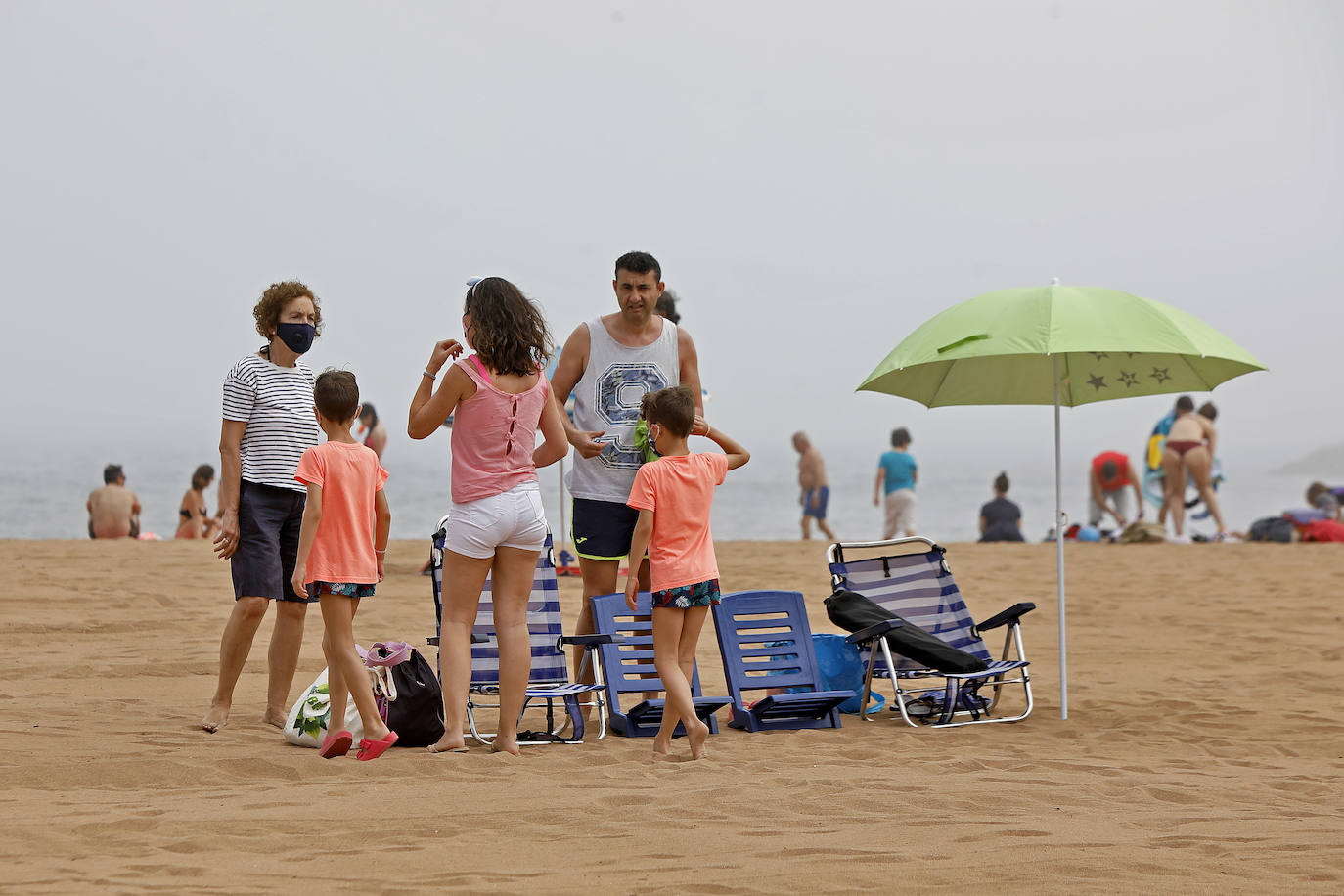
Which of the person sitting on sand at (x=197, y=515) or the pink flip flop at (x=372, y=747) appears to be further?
the person sitting on sand at (x=197, y=515)

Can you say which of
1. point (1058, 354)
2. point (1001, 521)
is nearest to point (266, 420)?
point (1058, 354)

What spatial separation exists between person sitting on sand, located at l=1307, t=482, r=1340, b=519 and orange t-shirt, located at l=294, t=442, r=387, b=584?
14.3m

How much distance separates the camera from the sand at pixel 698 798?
3.33m

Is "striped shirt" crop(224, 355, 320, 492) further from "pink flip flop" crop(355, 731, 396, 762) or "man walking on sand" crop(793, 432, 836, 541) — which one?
"man walking on sand" crop(793, 432, 836, 541)

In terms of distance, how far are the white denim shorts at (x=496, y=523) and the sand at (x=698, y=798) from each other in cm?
78

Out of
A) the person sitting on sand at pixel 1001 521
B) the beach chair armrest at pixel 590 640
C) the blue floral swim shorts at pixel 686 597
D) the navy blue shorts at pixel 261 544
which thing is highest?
the person sitting on sand at pixel 1001 521

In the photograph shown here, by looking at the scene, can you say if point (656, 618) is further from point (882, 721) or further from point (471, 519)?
point (882, 721)

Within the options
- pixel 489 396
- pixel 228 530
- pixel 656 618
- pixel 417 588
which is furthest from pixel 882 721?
pixel 417 588

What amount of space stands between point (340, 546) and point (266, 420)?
2.57 ft

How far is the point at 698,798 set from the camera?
4133 mm

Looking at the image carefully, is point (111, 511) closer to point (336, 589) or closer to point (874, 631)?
point (336, 589)

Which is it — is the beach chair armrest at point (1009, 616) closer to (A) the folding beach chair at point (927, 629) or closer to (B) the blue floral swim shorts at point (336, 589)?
(A) the folding beach chair at point (927, 629)

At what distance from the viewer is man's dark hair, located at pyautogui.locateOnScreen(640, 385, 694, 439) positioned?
16.3 ft

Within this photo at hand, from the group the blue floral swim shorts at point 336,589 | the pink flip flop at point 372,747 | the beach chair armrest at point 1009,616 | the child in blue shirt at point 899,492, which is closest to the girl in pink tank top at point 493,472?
the pink flip flop at point 372,747
